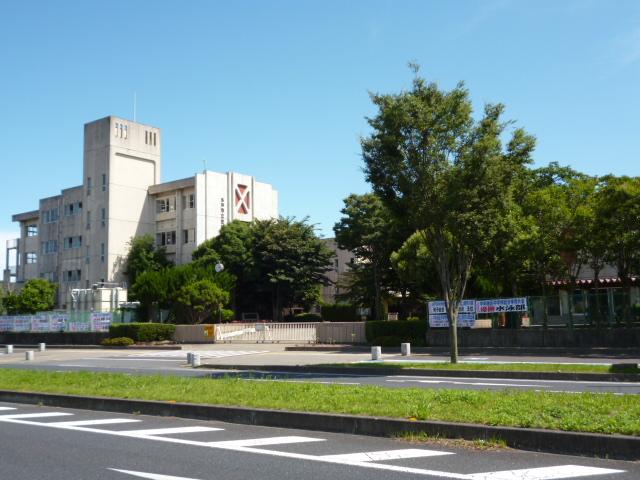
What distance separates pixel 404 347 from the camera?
27734mm

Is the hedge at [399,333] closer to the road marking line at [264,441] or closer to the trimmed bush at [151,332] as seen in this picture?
the trimmed bush at [151,332]

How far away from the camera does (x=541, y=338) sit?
94.8ft

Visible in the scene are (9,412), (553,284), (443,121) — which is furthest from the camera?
(553,284)

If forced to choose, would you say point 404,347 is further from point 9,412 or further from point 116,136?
point 116,136

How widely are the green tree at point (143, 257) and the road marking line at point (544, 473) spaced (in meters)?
57.0

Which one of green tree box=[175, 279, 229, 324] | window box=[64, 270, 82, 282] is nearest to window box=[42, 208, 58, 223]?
window box=[64, 270, 82, 282]

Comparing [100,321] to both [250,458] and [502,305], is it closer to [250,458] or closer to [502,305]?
[502,305]

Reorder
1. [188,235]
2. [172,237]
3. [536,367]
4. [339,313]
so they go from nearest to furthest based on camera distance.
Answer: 1. [536,367]
2. [339,313]
3. [188,235]
4. [172,237]

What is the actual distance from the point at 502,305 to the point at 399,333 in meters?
5.46

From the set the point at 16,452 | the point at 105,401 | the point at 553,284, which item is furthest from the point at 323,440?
the point at 553,284

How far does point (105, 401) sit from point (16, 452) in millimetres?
4147

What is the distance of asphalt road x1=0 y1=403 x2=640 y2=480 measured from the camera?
6.82 m

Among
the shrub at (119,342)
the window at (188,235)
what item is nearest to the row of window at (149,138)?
the window at (188,235)

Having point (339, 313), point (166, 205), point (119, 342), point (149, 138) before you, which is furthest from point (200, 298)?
point (149, 138)
